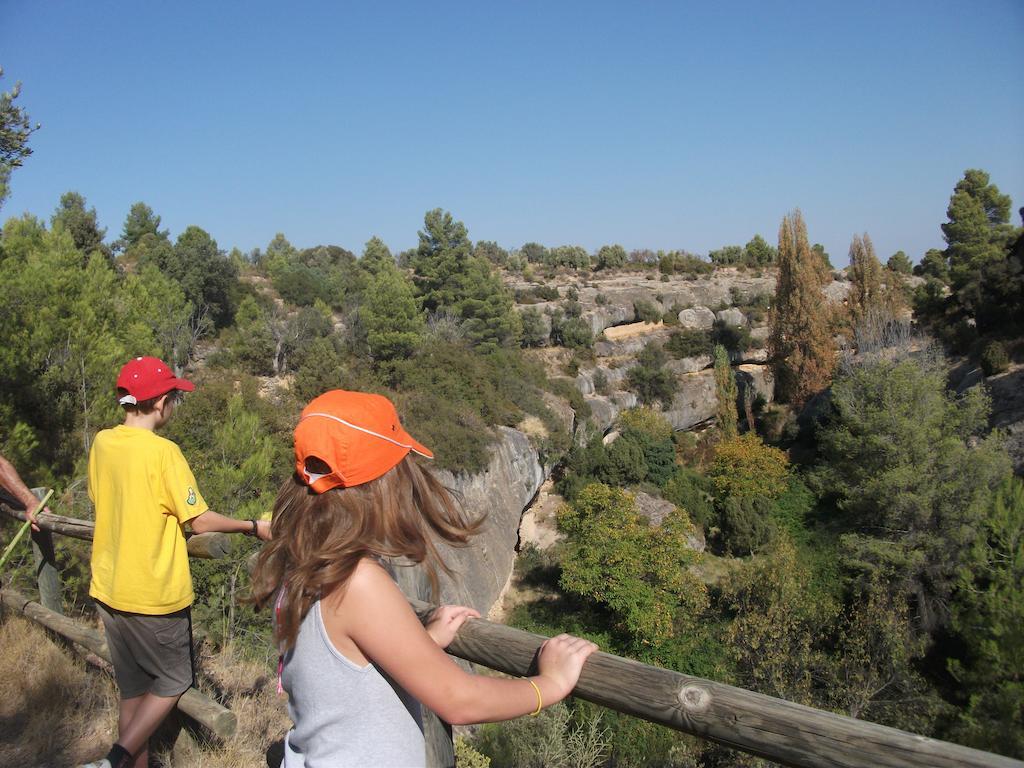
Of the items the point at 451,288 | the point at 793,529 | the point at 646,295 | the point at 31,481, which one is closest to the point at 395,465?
the point at 31,481

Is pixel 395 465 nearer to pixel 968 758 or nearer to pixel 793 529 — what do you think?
pixel 968 758

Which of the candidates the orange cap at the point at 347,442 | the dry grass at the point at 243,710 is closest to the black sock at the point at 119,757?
the dry grass at the point at 243,710

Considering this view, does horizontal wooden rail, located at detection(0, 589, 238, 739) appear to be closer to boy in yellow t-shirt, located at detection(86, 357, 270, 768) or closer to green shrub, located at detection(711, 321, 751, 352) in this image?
boy in yellow t-shirt, located at detection(86, 357, 270, 768)

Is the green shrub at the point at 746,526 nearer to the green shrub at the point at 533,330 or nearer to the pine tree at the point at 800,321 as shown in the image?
the pine tree at the point at 800,321

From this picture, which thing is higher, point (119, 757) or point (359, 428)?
point (359, 428)

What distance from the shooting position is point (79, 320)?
9742mm

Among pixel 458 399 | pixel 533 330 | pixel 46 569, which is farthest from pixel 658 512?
pixel 46 569

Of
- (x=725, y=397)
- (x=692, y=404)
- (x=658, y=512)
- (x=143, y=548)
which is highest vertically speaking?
(x=143, y=548)

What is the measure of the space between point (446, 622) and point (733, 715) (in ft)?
2.42

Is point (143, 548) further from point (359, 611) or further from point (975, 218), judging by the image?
point (975, 218)

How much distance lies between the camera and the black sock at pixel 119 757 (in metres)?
2.38

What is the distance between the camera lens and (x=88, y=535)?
10.2ft

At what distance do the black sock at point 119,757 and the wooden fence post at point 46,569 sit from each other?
184 cm

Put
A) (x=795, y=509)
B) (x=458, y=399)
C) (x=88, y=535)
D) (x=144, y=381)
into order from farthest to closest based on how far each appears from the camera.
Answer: (x=795, y=509), (x=458, y=399), (x=88, y=535), (x=144, y=381)
